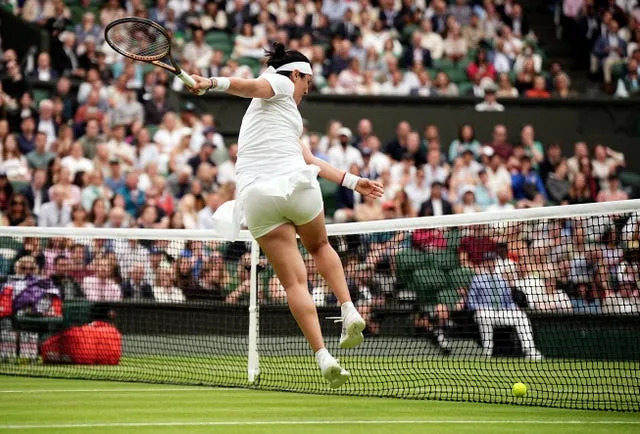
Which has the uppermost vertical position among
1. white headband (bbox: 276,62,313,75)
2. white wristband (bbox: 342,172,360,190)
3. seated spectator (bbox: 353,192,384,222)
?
white headband (bbox: 276,62,313,75)

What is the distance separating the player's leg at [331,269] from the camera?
7.73 m

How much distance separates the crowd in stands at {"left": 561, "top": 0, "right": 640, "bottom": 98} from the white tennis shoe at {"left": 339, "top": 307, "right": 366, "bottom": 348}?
15212mm

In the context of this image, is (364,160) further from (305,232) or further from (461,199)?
(305,232)

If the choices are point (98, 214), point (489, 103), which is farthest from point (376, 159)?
point (98, 214)

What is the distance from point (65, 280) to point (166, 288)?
115 cm

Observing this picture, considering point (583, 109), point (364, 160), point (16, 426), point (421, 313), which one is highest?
point (583, 109)

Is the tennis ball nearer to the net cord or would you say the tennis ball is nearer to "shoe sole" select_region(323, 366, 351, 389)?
the net cord

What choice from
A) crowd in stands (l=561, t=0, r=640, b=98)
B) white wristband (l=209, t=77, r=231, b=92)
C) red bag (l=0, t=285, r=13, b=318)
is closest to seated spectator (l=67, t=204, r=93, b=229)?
red bag (l=0, t=285, r=13, b=318)

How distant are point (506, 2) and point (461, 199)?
8250mm

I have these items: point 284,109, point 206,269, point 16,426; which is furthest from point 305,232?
point 206,269

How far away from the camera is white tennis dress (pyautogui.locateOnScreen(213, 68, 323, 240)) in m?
7.62

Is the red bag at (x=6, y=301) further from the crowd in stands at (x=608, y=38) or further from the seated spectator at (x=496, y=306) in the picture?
the crowd in stands at (x=608, y=38)

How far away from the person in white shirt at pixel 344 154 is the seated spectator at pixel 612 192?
4.22 m

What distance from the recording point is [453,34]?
22875 mm
